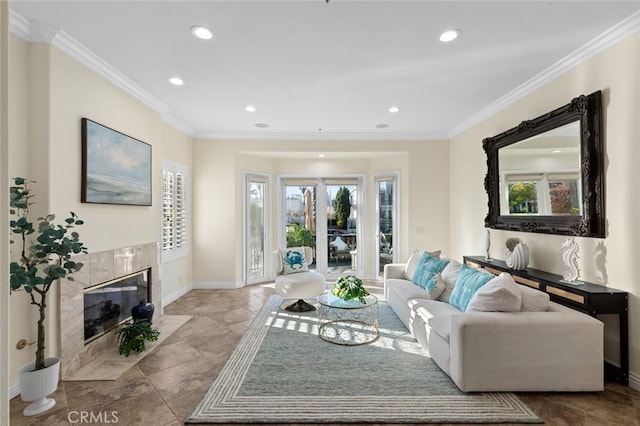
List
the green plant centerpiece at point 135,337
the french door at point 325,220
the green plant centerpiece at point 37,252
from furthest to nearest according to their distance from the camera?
the french door at point 325,220, the green plant centerpiece at point 135,337, the green plant centerpiece at point 37,252

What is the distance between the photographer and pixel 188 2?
6.81 ft

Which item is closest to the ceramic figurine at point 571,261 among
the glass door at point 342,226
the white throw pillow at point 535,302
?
the white throw pillow at point 535,302

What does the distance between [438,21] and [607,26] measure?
143cm

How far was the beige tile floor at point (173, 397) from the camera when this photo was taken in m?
2.00

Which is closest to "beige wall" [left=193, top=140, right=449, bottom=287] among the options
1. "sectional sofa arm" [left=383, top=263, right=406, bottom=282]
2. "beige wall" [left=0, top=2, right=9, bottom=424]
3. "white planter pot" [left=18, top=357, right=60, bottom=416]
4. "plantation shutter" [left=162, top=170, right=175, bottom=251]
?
"plantation shutter" [left=162, top=170, right=175, bottom=251]

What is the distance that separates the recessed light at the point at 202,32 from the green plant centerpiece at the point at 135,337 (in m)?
2.96

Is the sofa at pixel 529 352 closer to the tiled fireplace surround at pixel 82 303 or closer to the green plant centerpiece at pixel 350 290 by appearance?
the green plant centerpiece at pixel 350 290

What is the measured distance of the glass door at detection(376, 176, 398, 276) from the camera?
5.91m

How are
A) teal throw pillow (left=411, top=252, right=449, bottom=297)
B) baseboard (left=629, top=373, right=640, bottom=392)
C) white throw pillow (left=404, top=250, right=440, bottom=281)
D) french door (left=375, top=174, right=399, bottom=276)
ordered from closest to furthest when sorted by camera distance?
baseboard (left=629, top=373, right=640, bottom=392)
teal throw pillow (left=411, top=252, right=449, bottom=297)
white throw pillow (left=404, top=250, right=440, bottom=281)
french door (left=375, top=174, right=399, bottom=276)

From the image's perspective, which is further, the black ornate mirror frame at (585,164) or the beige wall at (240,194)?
the beige wall at (240,194)

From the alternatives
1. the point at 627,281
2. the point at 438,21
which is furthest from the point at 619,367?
the point at 438,21

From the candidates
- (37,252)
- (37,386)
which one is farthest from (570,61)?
(37,386)

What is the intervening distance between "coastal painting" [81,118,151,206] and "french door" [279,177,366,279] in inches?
117

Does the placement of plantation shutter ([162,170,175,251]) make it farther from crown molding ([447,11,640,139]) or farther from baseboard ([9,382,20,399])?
crown molding ([447,11,640,139])
